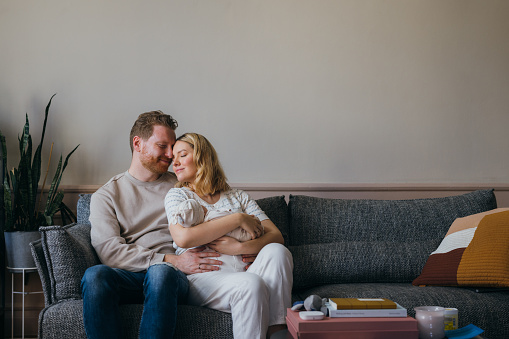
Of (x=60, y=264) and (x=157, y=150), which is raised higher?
(x=157, y=150)

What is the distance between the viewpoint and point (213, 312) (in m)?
1.71

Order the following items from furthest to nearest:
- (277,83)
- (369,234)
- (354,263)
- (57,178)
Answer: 1. (277,83)
2. (57,178)
3. (369,234)
4. (354,263)

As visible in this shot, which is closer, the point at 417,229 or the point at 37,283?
the point at 417,229

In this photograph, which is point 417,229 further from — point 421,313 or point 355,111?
point 421,313

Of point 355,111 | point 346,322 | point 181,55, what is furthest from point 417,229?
point 181,55

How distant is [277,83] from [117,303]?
1.58m

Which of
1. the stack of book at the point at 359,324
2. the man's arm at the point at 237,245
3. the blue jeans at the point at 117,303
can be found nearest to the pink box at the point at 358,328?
the stack of book at the point at 359,324

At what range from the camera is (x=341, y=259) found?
84.4 inches

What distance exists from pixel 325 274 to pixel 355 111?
3.47ft

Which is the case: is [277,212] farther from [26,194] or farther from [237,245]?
[26,194]

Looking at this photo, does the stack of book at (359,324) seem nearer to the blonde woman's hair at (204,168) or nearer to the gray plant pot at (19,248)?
the blonde woman's hair at (204,168)

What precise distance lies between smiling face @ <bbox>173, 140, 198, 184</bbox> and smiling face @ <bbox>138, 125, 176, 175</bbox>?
0.44 ft

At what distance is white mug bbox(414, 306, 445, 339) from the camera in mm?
1267

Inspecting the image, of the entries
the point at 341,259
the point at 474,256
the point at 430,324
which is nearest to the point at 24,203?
the point at 341,259
